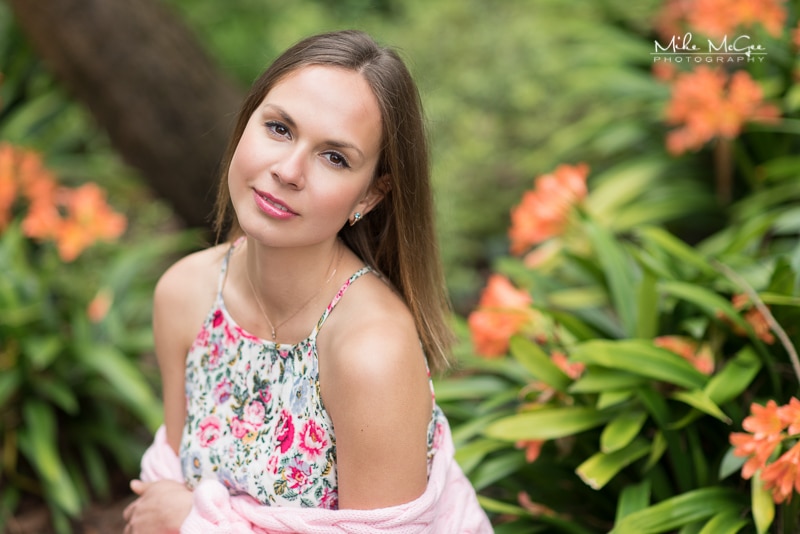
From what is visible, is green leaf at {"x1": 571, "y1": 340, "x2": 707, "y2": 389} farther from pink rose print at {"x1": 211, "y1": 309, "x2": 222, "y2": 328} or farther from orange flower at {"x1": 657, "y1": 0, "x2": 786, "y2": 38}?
orange flower at {"x1": 657, "y1": 0, "x2": 786, "y2": 38}

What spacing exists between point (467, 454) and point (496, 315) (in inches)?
18.4

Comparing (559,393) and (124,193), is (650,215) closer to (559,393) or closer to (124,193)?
(559,393)

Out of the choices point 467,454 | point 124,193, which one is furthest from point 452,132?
point 467,454

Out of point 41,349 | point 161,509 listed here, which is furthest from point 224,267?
point 41,349

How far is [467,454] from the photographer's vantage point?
259 centimetres

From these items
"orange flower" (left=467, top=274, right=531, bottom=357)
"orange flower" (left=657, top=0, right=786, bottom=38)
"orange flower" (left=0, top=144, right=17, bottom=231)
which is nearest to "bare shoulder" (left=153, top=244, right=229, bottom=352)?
"orange flower" (left=467, top=274, right=531, bottom=357)

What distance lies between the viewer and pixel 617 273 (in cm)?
286

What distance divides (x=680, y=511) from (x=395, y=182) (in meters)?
1.15

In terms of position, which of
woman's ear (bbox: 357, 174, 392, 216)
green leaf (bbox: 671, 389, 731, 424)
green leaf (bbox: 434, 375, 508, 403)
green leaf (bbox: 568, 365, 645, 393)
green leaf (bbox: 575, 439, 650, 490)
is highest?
woman's ear (bbox: 357, 174, 392, 216)

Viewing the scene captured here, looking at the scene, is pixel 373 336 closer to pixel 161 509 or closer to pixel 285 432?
pixel 285 432

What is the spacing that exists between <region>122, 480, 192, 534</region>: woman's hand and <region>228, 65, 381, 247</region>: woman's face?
0.69 m

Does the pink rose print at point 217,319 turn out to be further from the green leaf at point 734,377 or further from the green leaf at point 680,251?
the green leaf at point 680,251

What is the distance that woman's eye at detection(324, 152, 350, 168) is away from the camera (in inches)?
67.2

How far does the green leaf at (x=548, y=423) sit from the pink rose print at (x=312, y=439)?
0.72 m
